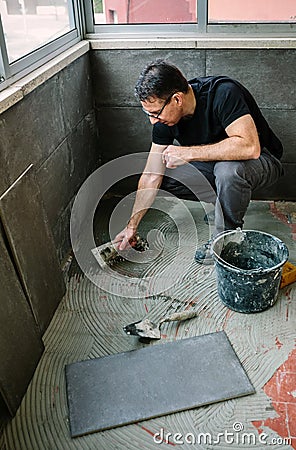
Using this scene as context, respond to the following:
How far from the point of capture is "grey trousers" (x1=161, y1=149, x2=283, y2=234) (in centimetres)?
207

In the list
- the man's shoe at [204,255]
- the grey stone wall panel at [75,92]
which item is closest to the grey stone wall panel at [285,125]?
the man's shoe at [204,255]

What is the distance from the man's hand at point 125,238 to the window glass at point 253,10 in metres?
1.28

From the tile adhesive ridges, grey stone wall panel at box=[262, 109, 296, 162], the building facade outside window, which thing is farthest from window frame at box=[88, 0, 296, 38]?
the tile adhesive ridges

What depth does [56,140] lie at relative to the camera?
2158 millimetres

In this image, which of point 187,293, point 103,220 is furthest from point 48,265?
point 103,220

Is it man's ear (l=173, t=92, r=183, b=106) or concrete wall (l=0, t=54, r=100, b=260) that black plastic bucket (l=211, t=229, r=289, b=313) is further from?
concrete wall (l=0, t=54, r=100, b=260)

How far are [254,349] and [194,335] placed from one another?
0.24 m

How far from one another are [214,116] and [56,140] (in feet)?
2.44

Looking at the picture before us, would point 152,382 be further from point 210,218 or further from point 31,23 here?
point 31,23

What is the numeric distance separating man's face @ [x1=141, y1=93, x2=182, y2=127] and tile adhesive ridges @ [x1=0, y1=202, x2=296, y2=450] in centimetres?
68

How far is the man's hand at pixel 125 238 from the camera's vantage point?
216 centimetres

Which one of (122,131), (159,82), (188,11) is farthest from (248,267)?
(188,11)

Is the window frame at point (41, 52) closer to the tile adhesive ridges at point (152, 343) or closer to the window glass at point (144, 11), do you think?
the window glass at point (144, 11)

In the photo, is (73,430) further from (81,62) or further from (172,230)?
(81,62)
